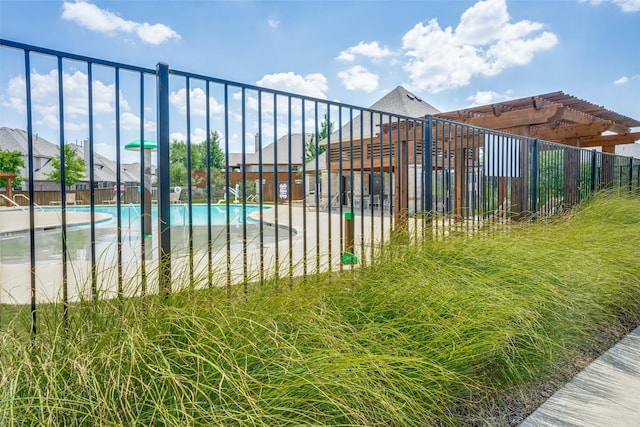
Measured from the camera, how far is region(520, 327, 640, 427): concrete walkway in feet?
5.91

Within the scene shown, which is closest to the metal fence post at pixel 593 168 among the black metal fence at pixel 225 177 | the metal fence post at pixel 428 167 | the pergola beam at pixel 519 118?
the black metal fence at pixel 225 177

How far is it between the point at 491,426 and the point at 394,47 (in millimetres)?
11629

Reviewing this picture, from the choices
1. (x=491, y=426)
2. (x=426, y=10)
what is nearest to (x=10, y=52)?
(x=491, y=426)

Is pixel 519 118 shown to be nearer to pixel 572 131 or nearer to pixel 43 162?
pixel 572 131

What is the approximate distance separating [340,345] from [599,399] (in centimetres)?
149

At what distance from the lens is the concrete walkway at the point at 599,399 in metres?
1.80

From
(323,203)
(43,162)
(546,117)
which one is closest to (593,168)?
(546,117)

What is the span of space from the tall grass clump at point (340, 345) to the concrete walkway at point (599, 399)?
152mm

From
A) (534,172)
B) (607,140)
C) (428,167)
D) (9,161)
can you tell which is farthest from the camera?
(607,140)

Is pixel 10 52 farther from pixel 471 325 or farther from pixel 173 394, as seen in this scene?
pixel 471 325

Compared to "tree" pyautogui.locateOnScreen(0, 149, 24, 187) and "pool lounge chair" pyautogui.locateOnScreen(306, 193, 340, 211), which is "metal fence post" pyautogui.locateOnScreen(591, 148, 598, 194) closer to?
"tree" pyautogui.locateOnScreen(0, 149, 24, 187)

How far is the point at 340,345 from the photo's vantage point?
1.54 metres

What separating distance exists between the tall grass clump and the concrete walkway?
152mm

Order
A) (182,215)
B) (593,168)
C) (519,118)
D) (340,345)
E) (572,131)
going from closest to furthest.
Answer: (340,345) → (519,118) → (593,168) → (572,131) → (182,215)
